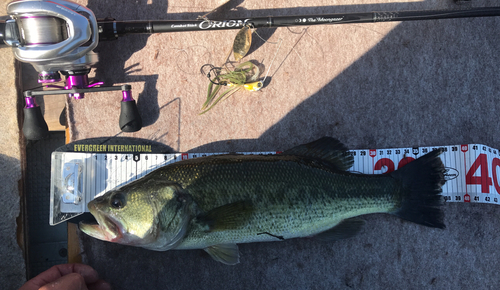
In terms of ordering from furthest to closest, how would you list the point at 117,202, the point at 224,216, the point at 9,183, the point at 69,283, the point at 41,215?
the point at 41,215 → the point at 9,183 → the point at 69,283 → the point at 224,216 → the point at 117,202

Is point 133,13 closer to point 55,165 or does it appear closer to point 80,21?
point 80,21

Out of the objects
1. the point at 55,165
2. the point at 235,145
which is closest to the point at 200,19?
the point at 235,145

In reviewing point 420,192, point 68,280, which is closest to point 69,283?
point 68,280

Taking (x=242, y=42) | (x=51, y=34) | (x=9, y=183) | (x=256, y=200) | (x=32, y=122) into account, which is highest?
(x=242, y=42)

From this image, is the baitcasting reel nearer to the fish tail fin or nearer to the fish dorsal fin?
the fish dorsal fin

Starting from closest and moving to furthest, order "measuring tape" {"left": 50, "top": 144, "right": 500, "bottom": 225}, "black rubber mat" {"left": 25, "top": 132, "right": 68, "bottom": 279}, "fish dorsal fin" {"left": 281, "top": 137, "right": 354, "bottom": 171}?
"fish dorsal fin" {"left": 281, "top": 137, "right": 354, "bottom": 171}
"measuring tape" {"left": 50, "top": 144, "right": 500, "bottom": 225}
"black rubber mat" {"left": 25, "top": 132, "right": 68, "bottom": 279}

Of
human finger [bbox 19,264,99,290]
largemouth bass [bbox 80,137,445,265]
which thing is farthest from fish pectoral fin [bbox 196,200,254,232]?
human finger [bbox 19,264,99,290]

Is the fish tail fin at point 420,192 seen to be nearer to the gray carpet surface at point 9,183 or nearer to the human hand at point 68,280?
the human hand at point 68,280

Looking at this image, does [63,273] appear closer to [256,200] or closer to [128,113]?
[128,113]
